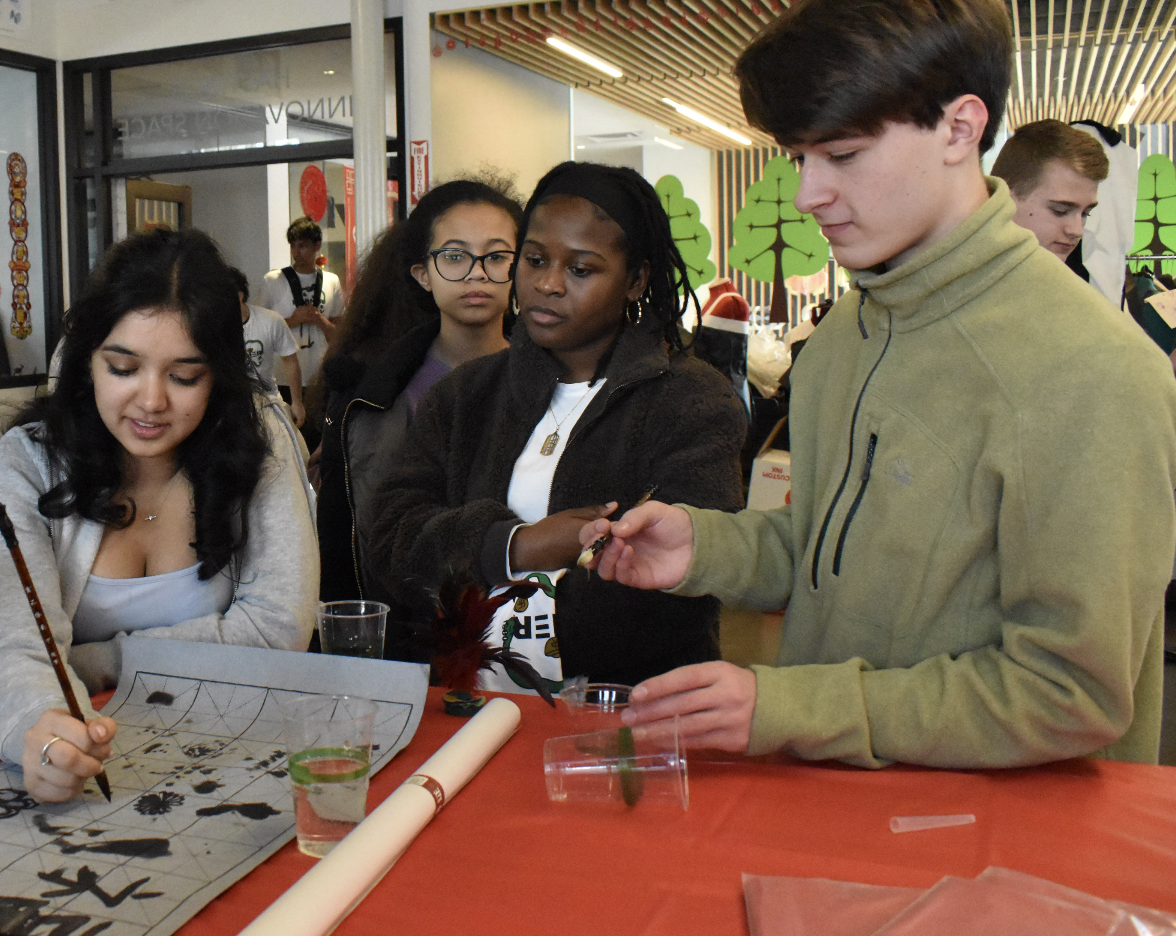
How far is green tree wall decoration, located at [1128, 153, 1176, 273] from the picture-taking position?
5.13 m

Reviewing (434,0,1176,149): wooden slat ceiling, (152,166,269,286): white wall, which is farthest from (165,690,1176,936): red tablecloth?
(152,166,269,286): white wall

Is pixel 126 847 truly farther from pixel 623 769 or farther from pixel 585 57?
pixel 585 57

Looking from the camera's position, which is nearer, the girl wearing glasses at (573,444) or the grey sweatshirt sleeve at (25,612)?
the grey sweatshirt sleeve at (25,612)

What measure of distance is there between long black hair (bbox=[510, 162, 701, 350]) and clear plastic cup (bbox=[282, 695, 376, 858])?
3.49 feet

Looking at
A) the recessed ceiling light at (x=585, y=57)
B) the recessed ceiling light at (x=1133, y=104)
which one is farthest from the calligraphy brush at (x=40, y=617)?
the recessed ceiling light at (x=1133, y=104)

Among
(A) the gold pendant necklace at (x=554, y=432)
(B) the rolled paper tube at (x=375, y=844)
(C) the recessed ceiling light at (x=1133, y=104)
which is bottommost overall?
(B) the rolled paper tube at (x=375, y=844)

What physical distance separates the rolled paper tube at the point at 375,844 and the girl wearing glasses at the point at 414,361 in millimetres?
1178

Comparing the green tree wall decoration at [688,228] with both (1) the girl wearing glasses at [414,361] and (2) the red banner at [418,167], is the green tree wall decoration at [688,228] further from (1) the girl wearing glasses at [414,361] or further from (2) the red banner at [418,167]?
(1) the girl wearing glasses at [414,361]

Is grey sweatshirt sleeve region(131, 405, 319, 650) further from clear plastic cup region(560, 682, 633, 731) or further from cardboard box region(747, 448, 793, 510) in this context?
cardboard box region(747, 448, 793, 510)

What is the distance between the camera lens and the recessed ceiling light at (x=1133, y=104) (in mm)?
7884

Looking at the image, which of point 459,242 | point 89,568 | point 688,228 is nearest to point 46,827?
point 89,568

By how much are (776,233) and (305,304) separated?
3.02 m

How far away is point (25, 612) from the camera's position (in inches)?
54.2

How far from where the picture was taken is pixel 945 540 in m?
1.06
